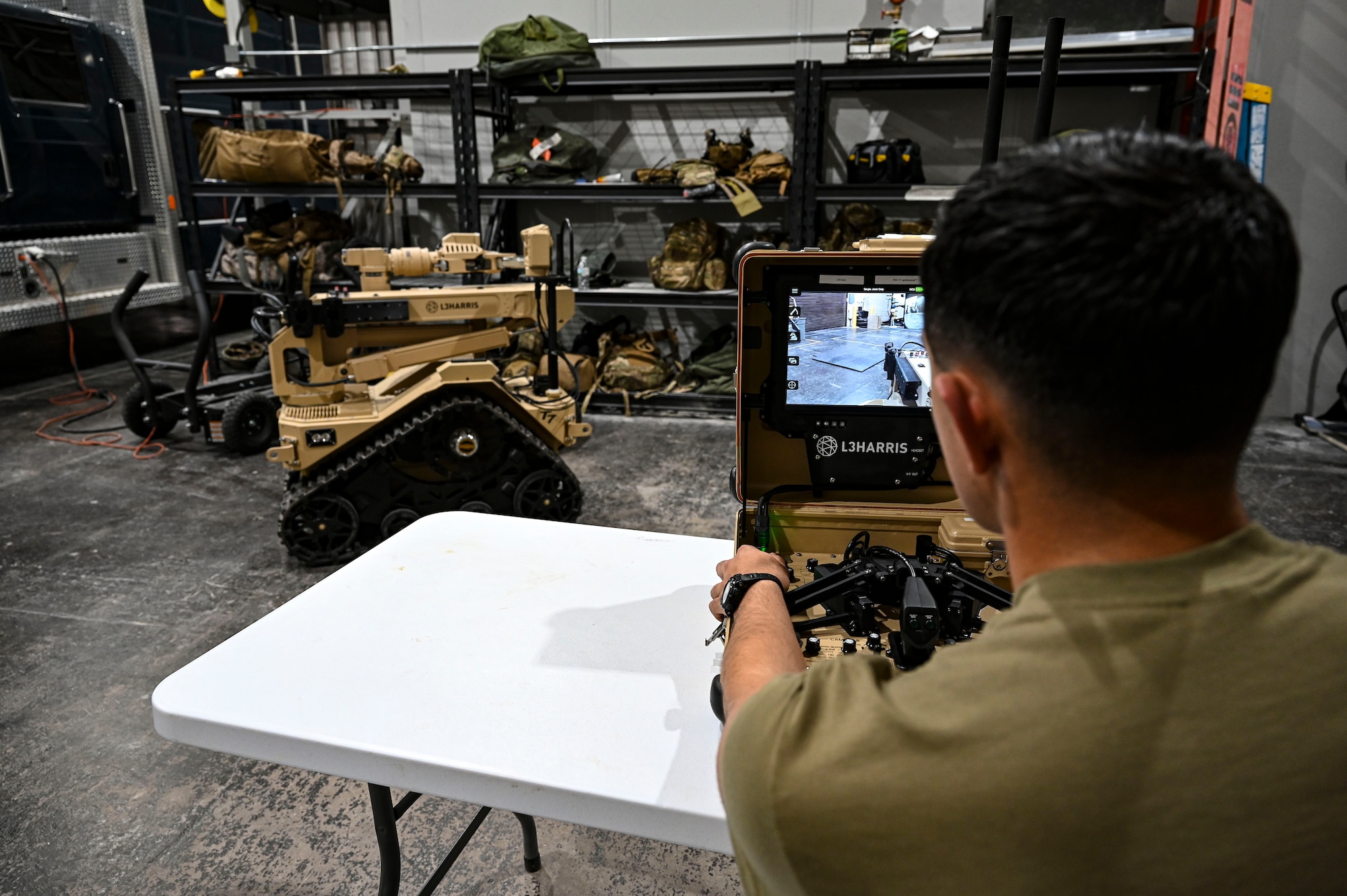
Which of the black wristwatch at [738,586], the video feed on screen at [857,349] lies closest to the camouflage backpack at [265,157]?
the video feed on screen at [857,349]

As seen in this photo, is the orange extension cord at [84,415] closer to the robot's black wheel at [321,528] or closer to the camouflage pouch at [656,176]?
the robot's black wheel at [321,528]

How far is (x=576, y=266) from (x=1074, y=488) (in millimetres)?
6038

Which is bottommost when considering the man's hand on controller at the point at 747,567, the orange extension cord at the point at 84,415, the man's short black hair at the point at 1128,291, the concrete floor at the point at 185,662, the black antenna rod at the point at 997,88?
the concrete floor at the point at 185,662

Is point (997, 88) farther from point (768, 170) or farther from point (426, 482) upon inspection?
point (768, 170)

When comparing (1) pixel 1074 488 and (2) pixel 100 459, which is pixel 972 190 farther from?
(2) pixel 100 459

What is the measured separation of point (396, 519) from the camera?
382 cm

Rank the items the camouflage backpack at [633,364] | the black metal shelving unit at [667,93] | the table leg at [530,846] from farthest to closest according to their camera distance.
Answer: the camouflage backpack at [633,364] → the black metal shelving unit at [667,93] → the table leg at [530,846]

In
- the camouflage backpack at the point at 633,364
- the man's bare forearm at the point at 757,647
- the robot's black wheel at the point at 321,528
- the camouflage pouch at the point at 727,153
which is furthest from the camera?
the camouflage backpack at the point at 633,364

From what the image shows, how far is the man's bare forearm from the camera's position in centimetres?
99

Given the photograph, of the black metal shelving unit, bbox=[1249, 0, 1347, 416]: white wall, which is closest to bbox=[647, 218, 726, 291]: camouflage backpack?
the black metal shelving unit

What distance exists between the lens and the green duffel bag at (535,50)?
5.73 metres

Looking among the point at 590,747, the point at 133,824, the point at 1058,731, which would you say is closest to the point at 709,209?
the point at 133,824

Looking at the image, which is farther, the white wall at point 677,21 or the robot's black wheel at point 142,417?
the white wall at point 677,21

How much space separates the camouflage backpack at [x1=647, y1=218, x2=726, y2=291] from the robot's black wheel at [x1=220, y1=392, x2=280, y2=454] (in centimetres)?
280
